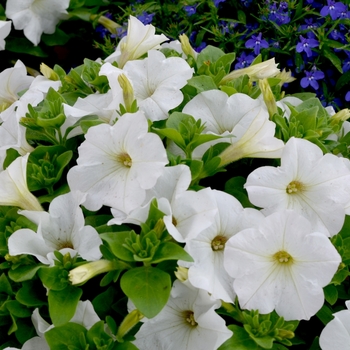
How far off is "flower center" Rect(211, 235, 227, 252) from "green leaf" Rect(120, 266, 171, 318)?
12 cm

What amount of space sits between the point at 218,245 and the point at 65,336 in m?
0.34

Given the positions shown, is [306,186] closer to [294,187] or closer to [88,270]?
[294,187]

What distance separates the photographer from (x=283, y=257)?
1076 mm

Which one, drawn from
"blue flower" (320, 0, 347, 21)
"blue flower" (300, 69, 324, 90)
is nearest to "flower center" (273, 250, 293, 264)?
"blue flower" (300, 69, 324, 90)

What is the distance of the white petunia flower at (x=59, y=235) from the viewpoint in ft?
3.60

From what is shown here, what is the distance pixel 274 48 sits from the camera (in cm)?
219

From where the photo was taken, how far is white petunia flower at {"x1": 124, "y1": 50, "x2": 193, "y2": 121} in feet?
4.24

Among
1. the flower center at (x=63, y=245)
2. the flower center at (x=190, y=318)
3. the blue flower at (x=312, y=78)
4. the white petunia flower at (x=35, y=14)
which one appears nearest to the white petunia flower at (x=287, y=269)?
the flower center at (x=190, y=318)

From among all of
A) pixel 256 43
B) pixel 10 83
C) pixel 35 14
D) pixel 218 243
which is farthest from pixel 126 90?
pixel 35 14

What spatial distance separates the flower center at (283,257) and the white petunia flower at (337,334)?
13cm

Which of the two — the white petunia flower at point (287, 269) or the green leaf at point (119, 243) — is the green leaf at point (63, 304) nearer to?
the green leaf at point (119, 243)

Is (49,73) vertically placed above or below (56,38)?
above

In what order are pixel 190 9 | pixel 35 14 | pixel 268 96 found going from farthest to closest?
pixel 35 14 → pixel 190 9 → pixel 268 96

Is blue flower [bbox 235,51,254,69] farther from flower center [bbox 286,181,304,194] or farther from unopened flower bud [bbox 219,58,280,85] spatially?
flower center [bbox 286,181,304,194]
